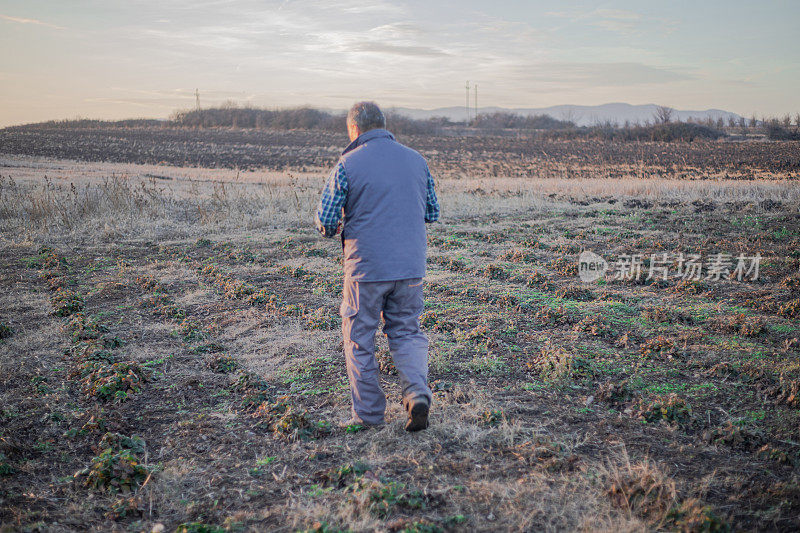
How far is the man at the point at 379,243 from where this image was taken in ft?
11.3

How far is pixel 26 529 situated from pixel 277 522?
4.14 ft

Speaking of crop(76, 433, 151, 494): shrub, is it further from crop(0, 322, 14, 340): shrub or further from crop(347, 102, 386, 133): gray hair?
crop(0, 322, 14, 340): shrub

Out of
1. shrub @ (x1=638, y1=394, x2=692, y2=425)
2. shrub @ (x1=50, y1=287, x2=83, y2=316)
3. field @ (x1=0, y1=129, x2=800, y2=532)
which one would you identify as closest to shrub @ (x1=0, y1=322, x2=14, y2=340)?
field @ (x1=0, y1=129, x2=800, y2=532)

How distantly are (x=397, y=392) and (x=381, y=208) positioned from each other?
6.11 ft

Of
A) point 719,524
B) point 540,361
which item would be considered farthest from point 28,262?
point 719,524

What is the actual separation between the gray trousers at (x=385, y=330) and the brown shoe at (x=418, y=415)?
0.04 metres

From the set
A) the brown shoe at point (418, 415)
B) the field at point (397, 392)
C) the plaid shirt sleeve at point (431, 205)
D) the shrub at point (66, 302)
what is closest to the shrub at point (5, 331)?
the field at point (397, 392)

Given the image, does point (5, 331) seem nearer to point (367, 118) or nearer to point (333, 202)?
point (333, 202)

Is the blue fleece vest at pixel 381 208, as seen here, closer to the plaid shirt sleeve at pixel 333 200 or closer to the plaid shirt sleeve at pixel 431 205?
the plaid shirt sleeve at pixel 333 200

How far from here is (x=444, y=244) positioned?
11016 mm

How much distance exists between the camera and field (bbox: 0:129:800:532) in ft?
9.75

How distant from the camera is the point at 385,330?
3.78m

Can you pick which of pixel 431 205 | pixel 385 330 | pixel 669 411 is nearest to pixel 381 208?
pixel 431 205

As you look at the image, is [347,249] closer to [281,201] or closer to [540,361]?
[540,361]
